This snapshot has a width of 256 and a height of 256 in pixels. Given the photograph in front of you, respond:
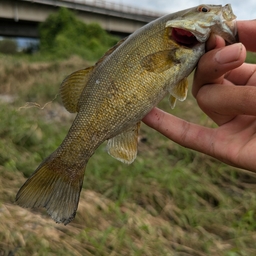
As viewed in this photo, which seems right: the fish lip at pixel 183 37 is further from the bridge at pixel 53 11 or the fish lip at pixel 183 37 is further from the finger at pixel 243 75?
the bridge at pixel 53 11

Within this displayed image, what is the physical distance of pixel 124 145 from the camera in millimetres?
1927

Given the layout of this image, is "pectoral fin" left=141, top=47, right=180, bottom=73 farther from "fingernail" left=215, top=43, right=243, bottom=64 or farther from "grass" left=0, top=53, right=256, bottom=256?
"grass" left=0, top=53, right=256, bottom=256

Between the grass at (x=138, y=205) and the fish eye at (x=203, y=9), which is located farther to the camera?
the grass at (x=138, y=205)

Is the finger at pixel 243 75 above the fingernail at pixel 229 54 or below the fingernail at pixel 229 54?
below

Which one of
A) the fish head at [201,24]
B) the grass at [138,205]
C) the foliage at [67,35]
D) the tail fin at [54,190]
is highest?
the foliage at [67,35]

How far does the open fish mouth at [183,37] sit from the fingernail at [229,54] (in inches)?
7.0

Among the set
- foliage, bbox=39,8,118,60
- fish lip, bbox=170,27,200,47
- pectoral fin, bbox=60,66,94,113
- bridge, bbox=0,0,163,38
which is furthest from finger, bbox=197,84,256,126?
bridge, bbox=0,0,163,38

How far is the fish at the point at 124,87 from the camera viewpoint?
1771 millimetres

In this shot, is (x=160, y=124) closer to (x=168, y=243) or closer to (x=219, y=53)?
(x=219, y=53)

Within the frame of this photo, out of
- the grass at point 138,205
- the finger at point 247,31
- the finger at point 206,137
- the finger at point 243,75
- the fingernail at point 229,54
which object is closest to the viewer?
the fingernail at point 229,54

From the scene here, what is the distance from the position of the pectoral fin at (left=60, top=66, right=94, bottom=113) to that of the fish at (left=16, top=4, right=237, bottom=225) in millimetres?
34

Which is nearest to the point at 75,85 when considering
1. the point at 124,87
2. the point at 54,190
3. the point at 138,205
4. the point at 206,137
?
the point at 124,87

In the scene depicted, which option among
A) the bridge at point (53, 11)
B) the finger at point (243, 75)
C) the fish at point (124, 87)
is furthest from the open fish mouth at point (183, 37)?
the bridge at point (53, 11)

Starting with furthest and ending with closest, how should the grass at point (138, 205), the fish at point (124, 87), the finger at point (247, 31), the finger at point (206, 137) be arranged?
the grass at point (138, 205)
the finger at point (206, 137)
the finger at point (247, 31)
the fish at point (124, 87)
